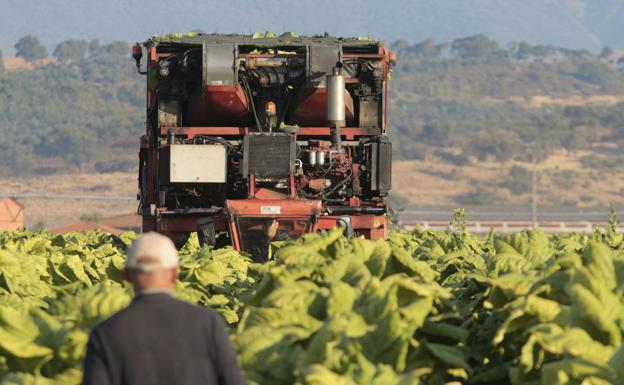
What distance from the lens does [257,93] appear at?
20438mm

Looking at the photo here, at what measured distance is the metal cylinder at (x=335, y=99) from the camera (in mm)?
19125

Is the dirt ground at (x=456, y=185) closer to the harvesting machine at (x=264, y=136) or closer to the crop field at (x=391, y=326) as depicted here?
the harvesting machine at (x=264, y=136)

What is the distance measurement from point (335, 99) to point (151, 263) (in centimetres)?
1408

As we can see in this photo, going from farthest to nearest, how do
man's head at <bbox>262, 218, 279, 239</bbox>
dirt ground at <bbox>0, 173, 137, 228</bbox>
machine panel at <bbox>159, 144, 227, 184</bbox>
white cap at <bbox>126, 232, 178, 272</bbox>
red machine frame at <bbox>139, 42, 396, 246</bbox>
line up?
1. dirt ground at <bbox>0, 173, 137, 228</bbox>
2. machine panel at <bbox>159, 144, 227, 184</bbox>
3. red machine frame at <bbox>139, 42, 396, 246</bbox>
4. man's head at <bbox>262, 218, 279, 239</bbox>
5. white cap at <bbox>126, 232, 178, 272</bbox>

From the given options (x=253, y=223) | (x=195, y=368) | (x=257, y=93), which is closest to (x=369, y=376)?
(x=195, y=368)

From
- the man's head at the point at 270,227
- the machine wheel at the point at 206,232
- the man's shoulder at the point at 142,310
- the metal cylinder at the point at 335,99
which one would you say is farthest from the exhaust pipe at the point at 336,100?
the man's shoulder at the point at 142,310

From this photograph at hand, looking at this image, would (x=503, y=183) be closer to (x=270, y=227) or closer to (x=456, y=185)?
(x=456, y=185)

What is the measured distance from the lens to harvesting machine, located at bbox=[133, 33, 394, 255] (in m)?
18.8

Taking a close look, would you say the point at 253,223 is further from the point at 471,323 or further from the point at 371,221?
the point at 471,323

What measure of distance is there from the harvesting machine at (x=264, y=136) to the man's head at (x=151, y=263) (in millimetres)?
12711

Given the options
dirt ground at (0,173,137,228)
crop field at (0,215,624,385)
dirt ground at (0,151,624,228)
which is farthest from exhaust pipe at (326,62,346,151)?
dirt ground at (0,151,624,228)

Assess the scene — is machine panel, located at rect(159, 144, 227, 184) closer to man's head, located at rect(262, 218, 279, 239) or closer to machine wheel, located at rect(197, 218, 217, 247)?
machine wheel, located at rect(197, 218, 217, 247)

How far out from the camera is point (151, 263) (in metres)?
5.14

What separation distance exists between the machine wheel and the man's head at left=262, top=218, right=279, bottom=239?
35.6 inches
